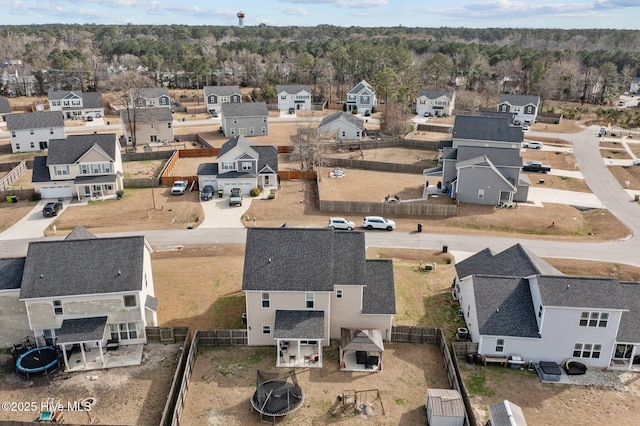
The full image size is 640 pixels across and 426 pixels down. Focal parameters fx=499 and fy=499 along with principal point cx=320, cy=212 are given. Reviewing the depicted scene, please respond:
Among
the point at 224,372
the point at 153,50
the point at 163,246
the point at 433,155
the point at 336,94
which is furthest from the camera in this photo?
the point at 153,50

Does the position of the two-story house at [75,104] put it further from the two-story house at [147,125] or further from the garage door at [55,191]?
the garage door at [55,191]

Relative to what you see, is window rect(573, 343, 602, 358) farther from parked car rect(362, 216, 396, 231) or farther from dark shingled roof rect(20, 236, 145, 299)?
dark shingled roof rect(20, 236, 145, 299)

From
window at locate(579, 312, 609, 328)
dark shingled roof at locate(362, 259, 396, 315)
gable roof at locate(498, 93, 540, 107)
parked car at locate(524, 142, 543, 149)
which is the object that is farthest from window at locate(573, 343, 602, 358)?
gable roof at locate(498, 93, 540, 107)

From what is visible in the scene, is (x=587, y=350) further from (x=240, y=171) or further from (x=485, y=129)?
(x=485, y=129)

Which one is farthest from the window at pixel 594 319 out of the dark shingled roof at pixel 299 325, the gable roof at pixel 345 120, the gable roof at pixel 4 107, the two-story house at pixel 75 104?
the gable roof at pixel 4 107

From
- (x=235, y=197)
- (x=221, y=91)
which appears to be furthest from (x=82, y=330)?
(x=221, y=91)

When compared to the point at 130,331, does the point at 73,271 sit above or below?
above

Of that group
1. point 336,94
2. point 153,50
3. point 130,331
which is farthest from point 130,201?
point 153,50

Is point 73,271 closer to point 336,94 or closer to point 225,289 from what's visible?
point 225,289
